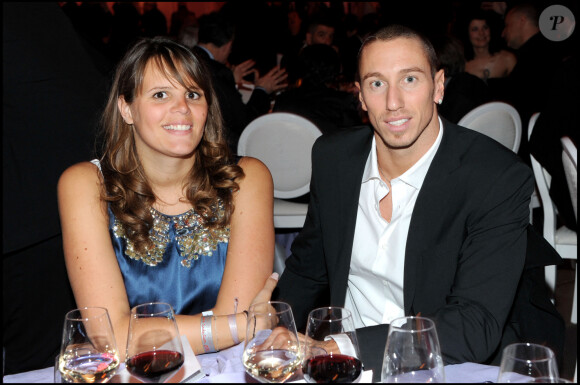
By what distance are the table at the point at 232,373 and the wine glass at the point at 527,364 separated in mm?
220

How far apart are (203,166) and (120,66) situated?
48 centimetres

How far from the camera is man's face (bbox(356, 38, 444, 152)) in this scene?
76.0 inches

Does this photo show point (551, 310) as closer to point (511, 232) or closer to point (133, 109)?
point (511, 232)

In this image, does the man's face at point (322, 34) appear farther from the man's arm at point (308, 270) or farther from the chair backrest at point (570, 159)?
the man's arm at point (308, 270)

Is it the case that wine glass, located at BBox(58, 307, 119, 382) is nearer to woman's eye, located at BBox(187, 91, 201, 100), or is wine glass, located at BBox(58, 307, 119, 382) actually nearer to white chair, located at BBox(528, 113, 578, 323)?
woman's eye, located at BBox(187, 91, 201, 100)

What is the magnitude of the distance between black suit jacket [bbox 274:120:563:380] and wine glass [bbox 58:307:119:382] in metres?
0.57

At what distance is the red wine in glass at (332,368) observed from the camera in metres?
1.10

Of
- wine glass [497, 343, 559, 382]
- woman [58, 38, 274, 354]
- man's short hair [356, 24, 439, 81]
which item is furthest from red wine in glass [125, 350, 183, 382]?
man's short hair [356, 24, 439, 81]

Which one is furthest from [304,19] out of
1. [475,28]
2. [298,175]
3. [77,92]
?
[77,92]

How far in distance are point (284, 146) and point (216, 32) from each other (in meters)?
2.01

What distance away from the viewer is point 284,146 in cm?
373

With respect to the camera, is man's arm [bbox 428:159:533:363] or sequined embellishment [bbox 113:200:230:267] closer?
man's arm [bbox 428:159:533:363]

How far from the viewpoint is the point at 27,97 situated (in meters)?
2.24

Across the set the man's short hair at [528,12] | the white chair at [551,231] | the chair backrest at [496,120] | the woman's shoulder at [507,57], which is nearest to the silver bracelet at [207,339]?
the white chair at [551,231]
